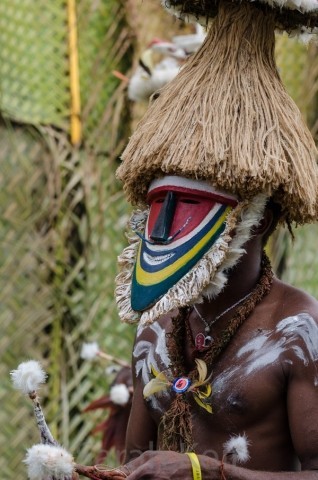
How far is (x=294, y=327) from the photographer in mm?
3123

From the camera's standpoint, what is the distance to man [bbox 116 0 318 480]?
10.1 ft

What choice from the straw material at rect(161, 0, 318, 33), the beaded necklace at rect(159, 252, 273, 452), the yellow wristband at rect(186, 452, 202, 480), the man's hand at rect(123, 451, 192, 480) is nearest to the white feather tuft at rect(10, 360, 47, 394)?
the man's hand at rect(123, 451, 192, 480)

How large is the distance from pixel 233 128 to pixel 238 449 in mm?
865

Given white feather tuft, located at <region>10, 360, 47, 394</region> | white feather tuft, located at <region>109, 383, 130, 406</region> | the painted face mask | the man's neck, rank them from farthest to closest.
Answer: white feather tuft, located at <region>109, 383, 130, 406</region>, the man's neck, the painted face mask, white feather tuft, located at <region>10, 360, 47, 394</region>

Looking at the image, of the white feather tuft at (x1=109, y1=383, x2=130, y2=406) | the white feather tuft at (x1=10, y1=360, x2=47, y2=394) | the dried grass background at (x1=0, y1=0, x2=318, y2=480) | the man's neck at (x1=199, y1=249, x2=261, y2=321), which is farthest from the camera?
the dried grass background at (x1=0, y1=0, x2=318, y2=480)

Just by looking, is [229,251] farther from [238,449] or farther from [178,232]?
[238,449]

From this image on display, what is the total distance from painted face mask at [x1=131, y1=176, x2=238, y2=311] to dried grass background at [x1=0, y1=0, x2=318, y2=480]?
323cm

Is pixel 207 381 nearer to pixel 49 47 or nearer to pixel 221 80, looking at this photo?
pixel 221 80

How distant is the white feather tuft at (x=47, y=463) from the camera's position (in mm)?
→ 2641

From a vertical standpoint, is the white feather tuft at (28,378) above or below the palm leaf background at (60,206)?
below

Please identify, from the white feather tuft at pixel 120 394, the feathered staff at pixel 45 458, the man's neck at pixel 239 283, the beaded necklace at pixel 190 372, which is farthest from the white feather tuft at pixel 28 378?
the white feather tuft at pixel 120 394

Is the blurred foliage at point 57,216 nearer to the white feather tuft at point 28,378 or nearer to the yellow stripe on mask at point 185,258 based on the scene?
the yellow stripe on mask at point 185,258

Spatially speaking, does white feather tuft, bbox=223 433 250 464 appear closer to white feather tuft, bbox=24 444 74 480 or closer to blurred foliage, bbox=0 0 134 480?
white feather tuft, bbox=24 444 74 480

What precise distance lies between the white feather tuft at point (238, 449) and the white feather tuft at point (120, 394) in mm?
1956
